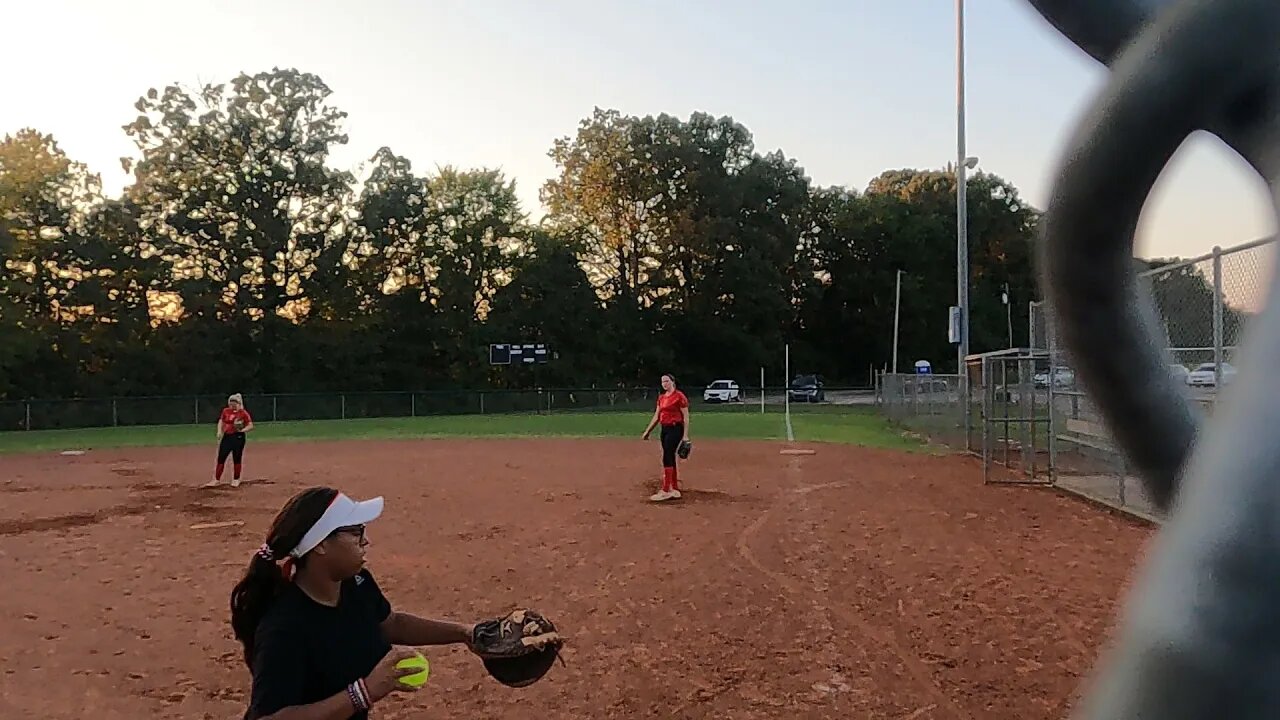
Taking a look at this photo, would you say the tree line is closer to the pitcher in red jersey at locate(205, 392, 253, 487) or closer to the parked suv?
the parked suv

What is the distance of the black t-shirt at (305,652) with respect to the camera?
3.03m

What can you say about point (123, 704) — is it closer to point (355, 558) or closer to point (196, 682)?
point (196, 682)

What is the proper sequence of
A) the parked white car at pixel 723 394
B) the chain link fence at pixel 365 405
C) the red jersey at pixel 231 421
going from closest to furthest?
the red jersey at pixel 231 421
the chain link fence at pixel 365 405
the parked white car at pixel 723 394

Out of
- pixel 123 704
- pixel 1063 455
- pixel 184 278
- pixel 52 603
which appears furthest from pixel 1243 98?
pixel 184 278

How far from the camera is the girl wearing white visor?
9.95ft

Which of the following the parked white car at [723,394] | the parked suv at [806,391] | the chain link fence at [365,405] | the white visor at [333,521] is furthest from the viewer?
the parked white car at [723,394]

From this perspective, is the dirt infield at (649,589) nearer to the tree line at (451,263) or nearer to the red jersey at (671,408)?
the red jersey at (671,408)

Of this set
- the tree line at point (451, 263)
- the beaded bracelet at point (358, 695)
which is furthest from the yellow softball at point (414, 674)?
the tree line at point (451, 263)

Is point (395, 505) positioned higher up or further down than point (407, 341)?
further down

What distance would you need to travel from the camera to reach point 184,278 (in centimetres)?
5044

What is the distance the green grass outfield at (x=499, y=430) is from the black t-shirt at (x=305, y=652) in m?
22.2

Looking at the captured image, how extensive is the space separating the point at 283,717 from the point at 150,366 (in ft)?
160

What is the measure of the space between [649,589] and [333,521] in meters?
6.42

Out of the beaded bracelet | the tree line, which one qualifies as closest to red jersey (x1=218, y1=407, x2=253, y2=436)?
the beaded bracelet
